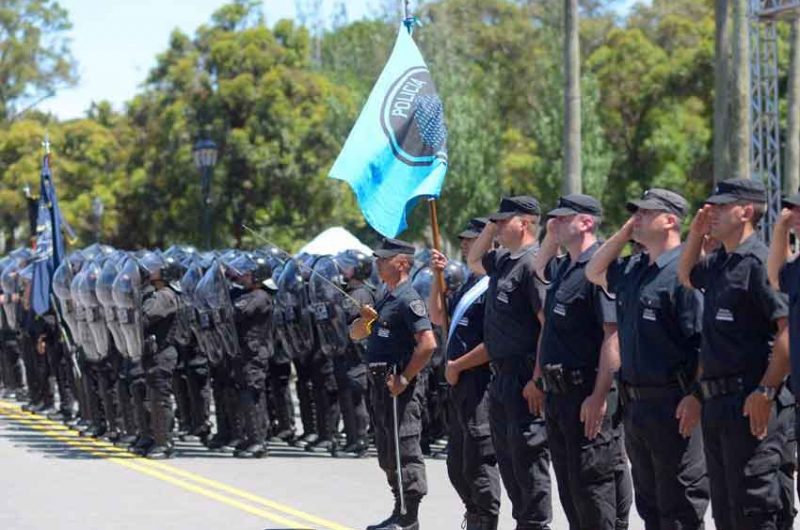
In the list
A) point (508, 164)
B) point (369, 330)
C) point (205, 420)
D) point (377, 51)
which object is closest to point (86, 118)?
point (377, 51)

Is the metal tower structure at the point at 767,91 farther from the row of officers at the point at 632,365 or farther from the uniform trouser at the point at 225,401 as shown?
the row of officers at the point at 632,365

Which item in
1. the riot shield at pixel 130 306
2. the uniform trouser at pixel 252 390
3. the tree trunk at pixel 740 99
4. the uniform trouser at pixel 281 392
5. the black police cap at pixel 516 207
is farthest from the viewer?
the tree trunk at pixel 740 99

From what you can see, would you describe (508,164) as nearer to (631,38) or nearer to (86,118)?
(631,38)

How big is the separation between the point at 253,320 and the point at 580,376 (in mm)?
8003

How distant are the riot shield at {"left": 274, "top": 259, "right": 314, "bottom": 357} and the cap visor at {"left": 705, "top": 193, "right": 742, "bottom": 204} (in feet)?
31.1

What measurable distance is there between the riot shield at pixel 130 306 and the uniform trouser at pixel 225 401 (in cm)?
83

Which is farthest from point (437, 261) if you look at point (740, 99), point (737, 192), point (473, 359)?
point (740, 99)

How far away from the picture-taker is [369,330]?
36.3ft

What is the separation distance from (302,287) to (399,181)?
23.3ft

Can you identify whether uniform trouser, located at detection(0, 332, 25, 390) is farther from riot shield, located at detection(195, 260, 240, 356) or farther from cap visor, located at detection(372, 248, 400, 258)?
cap visor, located at detection(372, 248, 400, 258)

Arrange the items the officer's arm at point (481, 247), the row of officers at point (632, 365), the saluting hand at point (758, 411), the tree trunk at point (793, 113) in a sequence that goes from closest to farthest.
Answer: the saluting hand at point (758, 411) → the row of officers at point (632, 365) → the officer's arm at point (481, 247) → the tree trunk at point (793, 113)

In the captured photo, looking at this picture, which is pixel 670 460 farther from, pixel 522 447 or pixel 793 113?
pixel 793 113

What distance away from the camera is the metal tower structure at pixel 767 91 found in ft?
76.3

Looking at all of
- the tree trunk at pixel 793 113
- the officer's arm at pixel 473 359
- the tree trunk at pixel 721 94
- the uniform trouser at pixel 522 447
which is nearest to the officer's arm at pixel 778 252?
the uniform trouser at pixel 522 447
